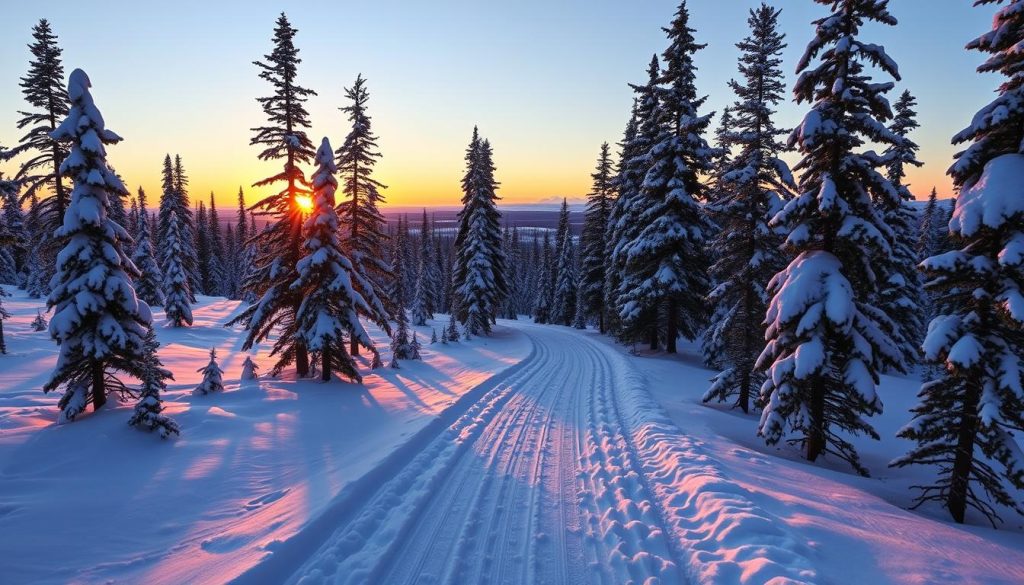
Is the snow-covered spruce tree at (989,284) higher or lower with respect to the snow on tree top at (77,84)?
lower

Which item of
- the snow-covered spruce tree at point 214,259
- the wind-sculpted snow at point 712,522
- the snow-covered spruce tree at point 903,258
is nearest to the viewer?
the wind-sculpted snow at point 712,522

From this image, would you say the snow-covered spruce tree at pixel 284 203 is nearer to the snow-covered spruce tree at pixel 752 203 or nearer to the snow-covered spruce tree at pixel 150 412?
the snow-covered spruce tree at pixel 150 412

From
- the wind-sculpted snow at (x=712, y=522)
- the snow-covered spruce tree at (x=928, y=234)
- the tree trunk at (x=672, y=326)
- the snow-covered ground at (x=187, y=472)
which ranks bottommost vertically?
the snow-covered ground at (x=187, y=472)

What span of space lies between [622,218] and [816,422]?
66.3 feet

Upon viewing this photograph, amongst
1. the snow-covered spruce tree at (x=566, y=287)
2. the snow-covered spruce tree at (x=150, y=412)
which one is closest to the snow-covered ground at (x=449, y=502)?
the snow-covered spruce tree at (x=150, y=412)

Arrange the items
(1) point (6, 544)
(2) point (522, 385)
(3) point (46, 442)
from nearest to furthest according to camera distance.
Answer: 1. (1) point (6, 544)
2. (3) point (46, 442)
3. (2) point (522, 385)

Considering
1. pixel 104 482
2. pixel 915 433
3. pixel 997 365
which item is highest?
pixel 997 365

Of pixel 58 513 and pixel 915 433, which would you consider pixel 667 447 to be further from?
pixel 58 513

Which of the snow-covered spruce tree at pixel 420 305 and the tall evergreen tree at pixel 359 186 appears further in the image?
the snow-covered spruce tree at pixel 420 305

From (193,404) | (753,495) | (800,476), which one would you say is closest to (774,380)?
(800,476)

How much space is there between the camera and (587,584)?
5.22 meters

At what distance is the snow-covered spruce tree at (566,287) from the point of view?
56.6 m

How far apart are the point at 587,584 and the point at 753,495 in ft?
12.2

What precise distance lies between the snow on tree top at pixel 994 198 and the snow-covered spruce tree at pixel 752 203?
718 centimetres
